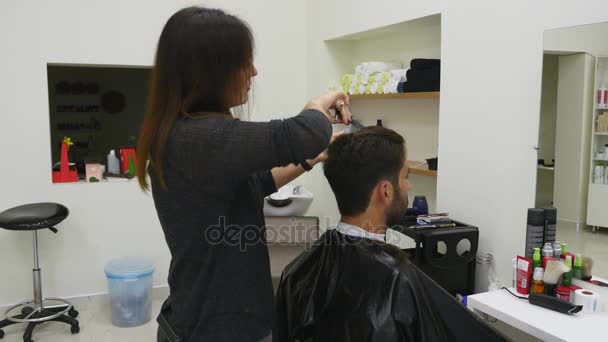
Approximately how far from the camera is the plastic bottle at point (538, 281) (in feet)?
6.98

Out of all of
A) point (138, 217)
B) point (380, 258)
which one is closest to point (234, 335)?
point (380, 258)

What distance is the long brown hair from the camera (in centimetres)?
117

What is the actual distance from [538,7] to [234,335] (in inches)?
77.1

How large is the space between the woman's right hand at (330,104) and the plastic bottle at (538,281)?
3.79 feet

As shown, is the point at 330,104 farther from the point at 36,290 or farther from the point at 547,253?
the point at 36,290

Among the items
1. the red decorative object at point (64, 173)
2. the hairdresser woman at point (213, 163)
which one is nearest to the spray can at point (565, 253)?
the hairdresser woman at point (213, 163)

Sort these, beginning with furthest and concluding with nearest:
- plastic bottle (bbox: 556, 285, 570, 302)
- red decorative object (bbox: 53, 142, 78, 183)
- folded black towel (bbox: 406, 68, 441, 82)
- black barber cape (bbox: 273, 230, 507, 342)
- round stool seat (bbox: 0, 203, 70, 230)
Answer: red decorative object (bbox: 53, 142, 78, 183) → round stool seat (bbox: 0, 203, 70, 230) → folded black towel (bbox: 406, 68, 441, 82) → plastic bottle (bbox: 556, 285, 570, 302) → black barber cape (bbox: 273, 230, 507, 342)

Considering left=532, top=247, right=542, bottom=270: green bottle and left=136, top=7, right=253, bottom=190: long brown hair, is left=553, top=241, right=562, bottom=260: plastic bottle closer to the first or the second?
left=532, top=247, right=542, bottom=270: green bottle

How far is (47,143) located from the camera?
3.73m

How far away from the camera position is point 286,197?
3.77m

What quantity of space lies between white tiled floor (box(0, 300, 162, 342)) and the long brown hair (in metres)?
2.61

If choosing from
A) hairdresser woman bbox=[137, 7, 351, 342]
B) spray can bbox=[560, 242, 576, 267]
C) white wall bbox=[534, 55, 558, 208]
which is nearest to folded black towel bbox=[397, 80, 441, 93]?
white wall bbox=[534, 55, 558, 208]

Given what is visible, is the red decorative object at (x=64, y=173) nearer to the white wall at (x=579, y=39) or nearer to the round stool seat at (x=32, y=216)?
the round stool seat at (x=32, y=216)

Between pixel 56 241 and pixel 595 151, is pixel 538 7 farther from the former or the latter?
pixel 56 241
